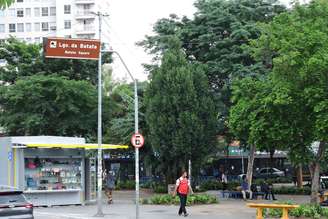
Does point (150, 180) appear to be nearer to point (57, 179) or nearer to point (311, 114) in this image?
point (57, 179)

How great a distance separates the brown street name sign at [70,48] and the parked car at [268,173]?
3832 centimetres

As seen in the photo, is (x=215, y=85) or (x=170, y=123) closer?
(x=170, y=123)

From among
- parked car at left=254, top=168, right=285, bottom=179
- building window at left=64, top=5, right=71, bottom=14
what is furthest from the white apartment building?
parked car at left=254, top=168, right=285, bottom=179

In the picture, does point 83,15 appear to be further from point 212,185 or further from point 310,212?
point 310,212

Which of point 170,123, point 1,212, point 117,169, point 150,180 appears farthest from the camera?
point 117,169

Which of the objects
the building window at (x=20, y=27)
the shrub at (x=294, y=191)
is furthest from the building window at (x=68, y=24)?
the shrub at (x=294, y=191)

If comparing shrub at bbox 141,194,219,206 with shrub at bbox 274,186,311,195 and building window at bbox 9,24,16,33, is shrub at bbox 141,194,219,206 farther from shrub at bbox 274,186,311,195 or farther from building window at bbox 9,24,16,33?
building window at bbox 9,24,16,33

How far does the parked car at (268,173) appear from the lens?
2313 inches

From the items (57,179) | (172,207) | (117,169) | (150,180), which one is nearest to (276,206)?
(172,207)

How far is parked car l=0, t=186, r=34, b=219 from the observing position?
56.6 ft

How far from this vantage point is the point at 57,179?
3134cm

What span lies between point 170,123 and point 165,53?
15.6ft

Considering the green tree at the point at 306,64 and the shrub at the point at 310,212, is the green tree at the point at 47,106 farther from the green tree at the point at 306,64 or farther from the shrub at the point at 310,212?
the shrub at the point at 310,212

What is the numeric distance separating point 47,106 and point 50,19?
256 ft
